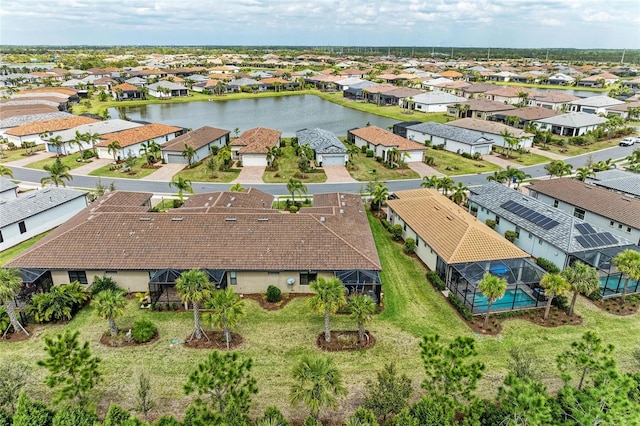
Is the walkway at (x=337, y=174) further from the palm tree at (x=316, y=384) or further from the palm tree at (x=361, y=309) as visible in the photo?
the palm tree at (x=316, y=384)

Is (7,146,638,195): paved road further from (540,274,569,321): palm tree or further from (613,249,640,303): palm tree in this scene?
(540,274,569,321): palm tree

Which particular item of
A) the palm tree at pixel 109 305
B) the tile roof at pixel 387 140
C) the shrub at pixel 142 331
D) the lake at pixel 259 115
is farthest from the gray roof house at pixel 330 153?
the palm tree at pixel 109 305

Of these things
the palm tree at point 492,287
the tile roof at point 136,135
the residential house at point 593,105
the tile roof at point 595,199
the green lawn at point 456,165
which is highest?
the residential house at point 593,105

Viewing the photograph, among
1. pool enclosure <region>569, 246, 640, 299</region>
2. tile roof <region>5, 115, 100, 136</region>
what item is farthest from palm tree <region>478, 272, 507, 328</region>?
tile roof <region>5, 115, 100, 136</region>

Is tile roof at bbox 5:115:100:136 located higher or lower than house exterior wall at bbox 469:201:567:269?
higher

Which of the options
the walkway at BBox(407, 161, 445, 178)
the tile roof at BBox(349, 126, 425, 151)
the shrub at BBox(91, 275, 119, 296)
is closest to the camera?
the shrub at BBox(91, 275, 119, 296)

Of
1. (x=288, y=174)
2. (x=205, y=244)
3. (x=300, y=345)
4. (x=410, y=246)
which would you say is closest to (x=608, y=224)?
(x=410, y=246)
